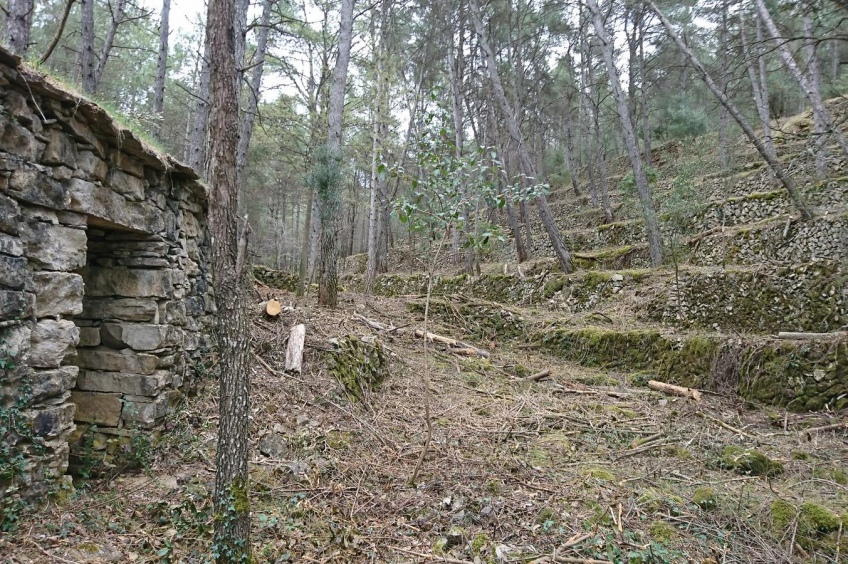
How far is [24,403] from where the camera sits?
262cm

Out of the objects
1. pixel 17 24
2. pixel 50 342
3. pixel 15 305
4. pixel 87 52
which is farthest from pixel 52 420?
pixel 87 52

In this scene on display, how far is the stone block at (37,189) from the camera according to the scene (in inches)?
103

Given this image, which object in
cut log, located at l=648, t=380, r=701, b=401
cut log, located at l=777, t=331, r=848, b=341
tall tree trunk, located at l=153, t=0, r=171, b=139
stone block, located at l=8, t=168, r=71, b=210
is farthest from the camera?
tall tree trunk, located at l=153, t=0, r=171, b=139

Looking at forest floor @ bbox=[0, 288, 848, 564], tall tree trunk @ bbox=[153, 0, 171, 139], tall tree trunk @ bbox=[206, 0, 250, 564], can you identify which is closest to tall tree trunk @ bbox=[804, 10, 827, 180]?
forest floor @ bbox=[0, 288, 848, 564]

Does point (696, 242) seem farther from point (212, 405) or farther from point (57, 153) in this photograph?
point (57, 153)

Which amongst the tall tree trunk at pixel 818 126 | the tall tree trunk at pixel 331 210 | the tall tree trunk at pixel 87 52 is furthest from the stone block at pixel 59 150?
the tall tree trunk at pixel 87 52

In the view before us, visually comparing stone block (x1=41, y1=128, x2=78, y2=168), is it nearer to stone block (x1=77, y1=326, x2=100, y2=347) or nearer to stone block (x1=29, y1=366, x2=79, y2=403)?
stone block (x1=29, y1=366, x2=79, y2=403)

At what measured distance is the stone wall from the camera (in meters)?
2.59

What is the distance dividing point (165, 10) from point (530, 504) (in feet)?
40.5

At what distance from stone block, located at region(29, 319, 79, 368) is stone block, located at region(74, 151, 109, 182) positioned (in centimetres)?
101

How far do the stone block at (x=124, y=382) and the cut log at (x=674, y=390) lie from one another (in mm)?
6268

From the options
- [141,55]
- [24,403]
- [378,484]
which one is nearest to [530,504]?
[378,484]

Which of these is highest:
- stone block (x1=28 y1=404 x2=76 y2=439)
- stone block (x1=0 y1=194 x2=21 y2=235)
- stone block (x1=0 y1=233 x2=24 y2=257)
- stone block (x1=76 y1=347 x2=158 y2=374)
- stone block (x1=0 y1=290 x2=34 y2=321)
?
stone block (x1=0 y1=194 x2=21 y2=235)

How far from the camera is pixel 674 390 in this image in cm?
631
